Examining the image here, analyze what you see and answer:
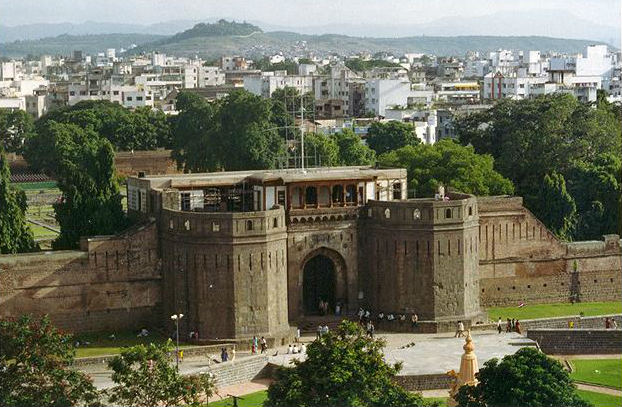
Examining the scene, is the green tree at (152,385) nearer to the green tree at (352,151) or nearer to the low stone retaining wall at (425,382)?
the low stone retaining wall at (425,382)

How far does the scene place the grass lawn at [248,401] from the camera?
39.8 m

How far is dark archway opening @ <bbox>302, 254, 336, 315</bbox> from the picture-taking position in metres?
48.6

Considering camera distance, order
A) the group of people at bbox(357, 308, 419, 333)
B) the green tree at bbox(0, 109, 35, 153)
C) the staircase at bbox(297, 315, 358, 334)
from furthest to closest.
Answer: the green tree at bbox(0, 109, 35, 153), the group of people at bbox(357, 308, 419, 333), the staircase at bbox(297, 315, 358, 334)

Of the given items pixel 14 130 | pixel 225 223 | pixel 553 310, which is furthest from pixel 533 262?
pixel 14 130

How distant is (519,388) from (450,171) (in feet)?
90.8

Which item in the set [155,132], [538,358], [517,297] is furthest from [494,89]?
[538,358]

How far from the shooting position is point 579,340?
4703 centimetres

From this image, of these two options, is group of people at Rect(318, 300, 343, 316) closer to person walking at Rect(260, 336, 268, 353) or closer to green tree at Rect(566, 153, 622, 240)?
person walking at Rect(260, 336, 268, 353)

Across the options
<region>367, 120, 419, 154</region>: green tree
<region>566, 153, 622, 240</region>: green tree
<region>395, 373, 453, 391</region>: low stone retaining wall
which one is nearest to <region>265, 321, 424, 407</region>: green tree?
<region>395, 373, 453, 391</region>: low stone retaining wall

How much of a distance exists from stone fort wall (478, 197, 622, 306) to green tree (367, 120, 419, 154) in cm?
3612

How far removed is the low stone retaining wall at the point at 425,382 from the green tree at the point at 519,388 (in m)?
7.43

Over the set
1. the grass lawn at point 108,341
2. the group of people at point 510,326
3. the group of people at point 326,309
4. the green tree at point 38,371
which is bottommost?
the group of people at point 510,326

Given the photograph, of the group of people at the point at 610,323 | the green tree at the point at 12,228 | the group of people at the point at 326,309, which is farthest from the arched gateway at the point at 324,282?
the green tree at the point at 12,228

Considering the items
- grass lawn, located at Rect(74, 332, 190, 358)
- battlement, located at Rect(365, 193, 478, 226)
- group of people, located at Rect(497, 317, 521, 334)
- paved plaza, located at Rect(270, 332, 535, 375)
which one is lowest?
paved plaza, located at Rect(270, 332, 535, 375)
